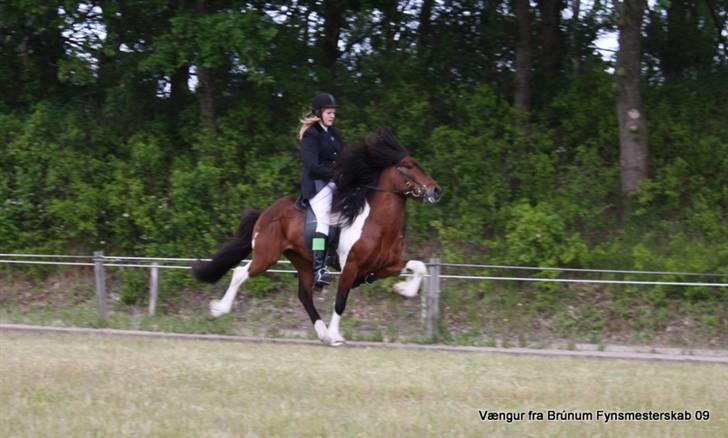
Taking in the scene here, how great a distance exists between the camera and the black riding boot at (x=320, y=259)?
448 inches

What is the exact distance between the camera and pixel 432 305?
42.4 feet

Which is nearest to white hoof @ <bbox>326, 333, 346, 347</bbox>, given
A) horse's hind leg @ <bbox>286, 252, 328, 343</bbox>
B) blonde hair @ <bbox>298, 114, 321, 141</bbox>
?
horse's hind leg @ <bbox>286, 252, 328, 343</bbox>

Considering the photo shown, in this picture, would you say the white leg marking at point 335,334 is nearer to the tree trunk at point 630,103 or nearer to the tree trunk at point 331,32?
the tree trunk at point 630,103

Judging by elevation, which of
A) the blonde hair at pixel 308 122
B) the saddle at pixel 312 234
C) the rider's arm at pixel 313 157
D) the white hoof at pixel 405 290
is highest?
the blonde hair at pixel 308 122

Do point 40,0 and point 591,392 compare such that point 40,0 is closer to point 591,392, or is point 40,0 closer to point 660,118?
point 660,118

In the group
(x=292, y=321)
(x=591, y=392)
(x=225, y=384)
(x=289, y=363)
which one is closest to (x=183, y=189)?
(x=292, y=321)

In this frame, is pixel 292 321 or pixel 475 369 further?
pixel 292 321

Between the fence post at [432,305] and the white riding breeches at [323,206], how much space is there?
2106 millimetres

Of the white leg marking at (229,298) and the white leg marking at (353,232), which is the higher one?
the white leg marking at (353,232)

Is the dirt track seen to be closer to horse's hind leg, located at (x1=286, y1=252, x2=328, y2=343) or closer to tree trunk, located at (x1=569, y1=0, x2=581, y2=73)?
horse's hind leg, located at (x1=286, y1=252, x2=328, y2=343)

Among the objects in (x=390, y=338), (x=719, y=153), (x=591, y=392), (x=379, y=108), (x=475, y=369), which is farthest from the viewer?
(x=379, y=108)

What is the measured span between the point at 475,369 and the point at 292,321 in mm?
6138

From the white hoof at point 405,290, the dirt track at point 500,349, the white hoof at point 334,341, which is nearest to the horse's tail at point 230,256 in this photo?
the dirt track at point 500,349

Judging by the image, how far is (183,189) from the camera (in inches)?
651
